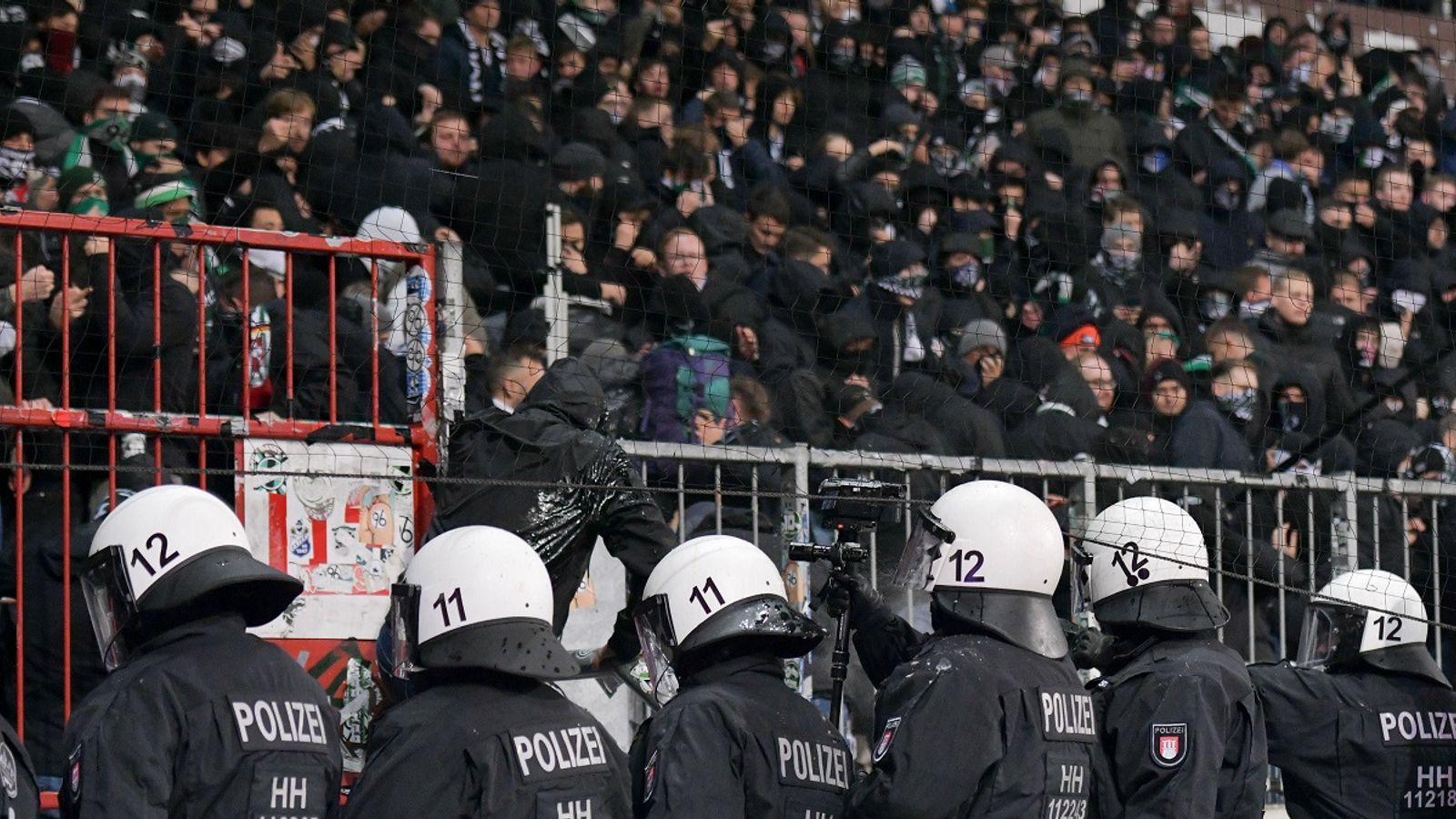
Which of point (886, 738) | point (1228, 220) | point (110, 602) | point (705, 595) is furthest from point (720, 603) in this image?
point (1228, 220)

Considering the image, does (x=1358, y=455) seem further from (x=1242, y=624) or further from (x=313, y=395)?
(x=313, y=395)

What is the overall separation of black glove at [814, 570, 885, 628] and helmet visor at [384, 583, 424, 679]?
1.46 m

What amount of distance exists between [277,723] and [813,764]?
1430 millimetres

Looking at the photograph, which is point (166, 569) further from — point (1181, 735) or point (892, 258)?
point (892, 258)

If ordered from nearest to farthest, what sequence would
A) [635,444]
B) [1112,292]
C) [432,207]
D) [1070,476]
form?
[635,444] → [1070,476] → [432,207] → [1112,292]

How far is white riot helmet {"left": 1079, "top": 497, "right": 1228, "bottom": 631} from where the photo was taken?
6602 millimetres

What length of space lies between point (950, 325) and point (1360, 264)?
3531mm

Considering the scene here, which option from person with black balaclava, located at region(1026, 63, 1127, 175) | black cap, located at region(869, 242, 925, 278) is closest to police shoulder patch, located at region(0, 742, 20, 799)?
black cap, located at region(869, 242, 925, 278)

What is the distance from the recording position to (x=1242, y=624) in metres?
8.80

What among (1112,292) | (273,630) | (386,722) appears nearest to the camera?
(386,722)

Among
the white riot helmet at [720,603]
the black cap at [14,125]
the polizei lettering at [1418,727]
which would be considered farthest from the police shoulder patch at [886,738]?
the black cap at [14,125]

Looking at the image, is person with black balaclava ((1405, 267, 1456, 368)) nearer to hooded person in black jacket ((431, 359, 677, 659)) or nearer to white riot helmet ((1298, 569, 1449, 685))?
white riot helmet ((1298, 569, 1449, 685))

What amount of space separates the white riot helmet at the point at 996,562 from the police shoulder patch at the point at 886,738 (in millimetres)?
390

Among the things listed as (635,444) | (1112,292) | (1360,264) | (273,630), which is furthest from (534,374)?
(1360,264)
